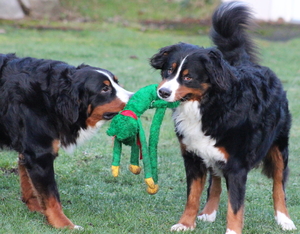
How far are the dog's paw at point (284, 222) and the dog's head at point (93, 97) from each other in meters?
1.92

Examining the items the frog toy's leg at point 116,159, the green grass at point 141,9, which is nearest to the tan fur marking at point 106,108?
the frog toy's leg at point 116,159

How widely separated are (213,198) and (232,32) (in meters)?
1.70

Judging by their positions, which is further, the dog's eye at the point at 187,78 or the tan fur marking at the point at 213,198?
the tan fur marking at the point at 213,198

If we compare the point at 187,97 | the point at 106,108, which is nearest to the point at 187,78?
the point at 187,97

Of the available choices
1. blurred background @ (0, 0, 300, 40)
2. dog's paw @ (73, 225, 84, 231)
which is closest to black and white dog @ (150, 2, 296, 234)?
dog's paw @ (73, 225, 84, 231)

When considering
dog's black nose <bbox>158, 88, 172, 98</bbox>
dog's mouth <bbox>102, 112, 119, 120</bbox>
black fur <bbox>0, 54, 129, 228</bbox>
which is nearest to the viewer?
dog's black nose <bbox>158, 88, 172, 98</bbox>

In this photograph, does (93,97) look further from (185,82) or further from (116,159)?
(185,82)

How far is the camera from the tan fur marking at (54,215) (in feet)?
14.2

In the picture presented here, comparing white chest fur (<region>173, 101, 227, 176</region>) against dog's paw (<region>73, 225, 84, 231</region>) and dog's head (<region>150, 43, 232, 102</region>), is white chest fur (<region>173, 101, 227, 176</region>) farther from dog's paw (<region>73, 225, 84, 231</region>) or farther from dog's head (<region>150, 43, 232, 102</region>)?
dog's paw (<region>73, 225, 84, 231</region>)

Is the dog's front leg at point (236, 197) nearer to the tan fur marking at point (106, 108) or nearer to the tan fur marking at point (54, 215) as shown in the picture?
the tan fur marking at point (106, 108)

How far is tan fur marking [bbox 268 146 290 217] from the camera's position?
487 cm

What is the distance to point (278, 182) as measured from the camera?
16.0ft

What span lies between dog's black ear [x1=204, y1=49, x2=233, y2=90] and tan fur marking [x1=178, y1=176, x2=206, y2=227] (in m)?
0.98

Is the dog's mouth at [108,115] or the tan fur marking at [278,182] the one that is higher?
the dog's mouth at [108,115]
